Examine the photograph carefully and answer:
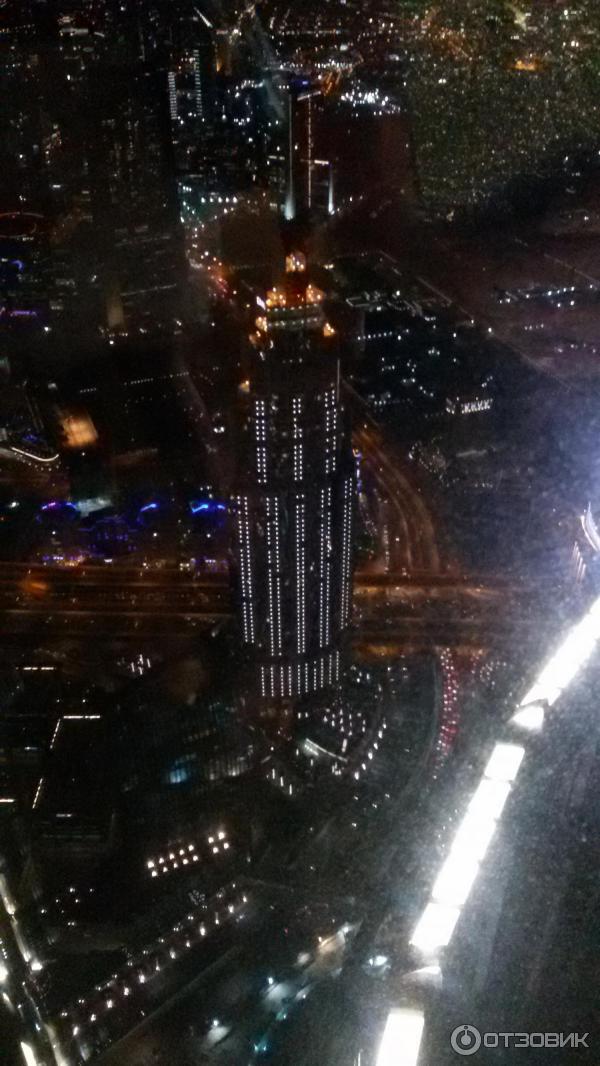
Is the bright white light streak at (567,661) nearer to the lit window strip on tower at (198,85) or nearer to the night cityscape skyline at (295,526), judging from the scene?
the night cityscape skyline at (295,526)

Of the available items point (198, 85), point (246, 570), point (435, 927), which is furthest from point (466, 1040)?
point (198, 85)

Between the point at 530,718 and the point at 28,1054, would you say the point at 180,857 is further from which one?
the point at 530,718

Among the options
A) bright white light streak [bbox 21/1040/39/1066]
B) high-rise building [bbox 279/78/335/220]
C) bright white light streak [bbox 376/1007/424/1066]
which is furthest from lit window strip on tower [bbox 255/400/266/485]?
bright white light streak [bbox 376/1007/424/1066]

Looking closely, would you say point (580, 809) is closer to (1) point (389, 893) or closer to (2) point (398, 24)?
(1) point (389, 893)

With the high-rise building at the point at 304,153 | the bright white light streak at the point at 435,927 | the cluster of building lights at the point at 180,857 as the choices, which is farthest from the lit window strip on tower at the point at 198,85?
the bright white light streak at the point at 435,927

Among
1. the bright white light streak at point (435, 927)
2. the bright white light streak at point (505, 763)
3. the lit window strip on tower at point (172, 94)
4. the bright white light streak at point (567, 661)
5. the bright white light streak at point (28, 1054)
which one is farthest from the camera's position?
the lit window strip on tower at point (172, 94)

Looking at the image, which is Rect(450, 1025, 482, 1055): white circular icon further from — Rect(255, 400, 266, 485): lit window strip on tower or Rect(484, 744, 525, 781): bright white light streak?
Rect(255, 400, 266, 485): lit window strip on tower

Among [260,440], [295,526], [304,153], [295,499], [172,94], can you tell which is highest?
[172,94]
